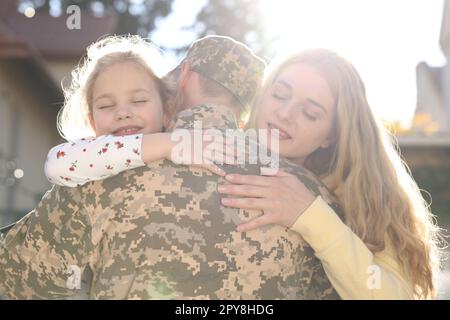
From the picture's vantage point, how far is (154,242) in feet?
7.66

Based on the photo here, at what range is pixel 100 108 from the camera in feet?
9.78

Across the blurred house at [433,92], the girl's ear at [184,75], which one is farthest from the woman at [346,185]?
the blurred house at [433,92]

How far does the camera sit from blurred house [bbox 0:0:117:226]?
13953mm

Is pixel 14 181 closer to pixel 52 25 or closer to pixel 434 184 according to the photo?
pixel 52 25

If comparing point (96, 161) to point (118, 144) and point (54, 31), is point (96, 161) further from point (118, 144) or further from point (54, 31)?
point (54, 31)

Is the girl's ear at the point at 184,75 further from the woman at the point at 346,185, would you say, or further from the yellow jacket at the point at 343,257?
the yellow jacket at the point at 343,257

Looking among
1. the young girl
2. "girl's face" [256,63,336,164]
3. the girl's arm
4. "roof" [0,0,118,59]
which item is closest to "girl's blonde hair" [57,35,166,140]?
the young girl

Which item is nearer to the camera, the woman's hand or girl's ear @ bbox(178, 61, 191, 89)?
the woman's hand

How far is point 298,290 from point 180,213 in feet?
1.78

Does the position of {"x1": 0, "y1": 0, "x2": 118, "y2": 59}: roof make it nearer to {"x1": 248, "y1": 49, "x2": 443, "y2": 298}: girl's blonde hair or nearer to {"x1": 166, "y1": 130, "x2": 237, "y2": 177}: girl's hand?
{"x1": 248, "y1": 49, "x2": 443, "y2": 298}: girl's blonde hair

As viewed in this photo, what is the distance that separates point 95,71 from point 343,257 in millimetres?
1257

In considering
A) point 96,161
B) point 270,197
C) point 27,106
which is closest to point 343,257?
point 270,197

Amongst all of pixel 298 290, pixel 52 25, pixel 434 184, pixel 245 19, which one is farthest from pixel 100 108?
pixel 245 19

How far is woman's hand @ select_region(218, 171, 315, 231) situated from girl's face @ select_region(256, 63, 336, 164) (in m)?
0.46
